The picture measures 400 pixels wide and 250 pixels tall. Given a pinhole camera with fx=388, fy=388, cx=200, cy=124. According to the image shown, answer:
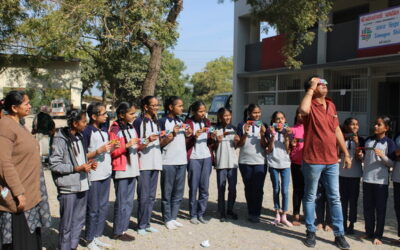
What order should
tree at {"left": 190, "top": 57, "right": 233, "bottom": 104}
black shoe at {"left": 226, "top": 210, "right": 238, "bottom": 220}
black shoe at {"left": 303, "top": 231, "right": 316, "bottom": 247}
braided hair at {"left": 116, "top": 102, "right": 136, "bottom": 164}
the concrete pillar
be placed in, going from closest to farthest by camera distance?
black shoe at {"left": 303, "top": 231, "right": 316, "bottom": 247}, braided hair at {"left": 116, "top": 102, "right": 136, "bottom": 164}, black shoe at {"left": 226, "top": 210, "right": 238, "bottom": 220}, the concrete pillar, tree at {"left": 190, "top": 57, "right": 233, "bottom": 104}

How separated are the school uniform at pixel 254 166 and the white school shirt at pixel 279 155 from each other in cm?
16

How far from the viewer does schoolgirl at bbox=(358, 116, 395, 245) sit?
15.9ft

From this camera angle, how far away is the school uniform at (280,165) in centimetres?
567

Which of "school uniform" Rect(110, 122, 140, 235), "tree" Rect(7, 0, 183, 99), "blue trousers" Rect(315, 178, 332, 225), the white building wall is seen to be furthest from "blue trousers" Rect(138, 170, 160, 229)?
the white building wall

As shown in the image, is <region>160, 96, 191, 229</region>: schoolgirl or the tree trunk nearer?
<region>160, 96, 191, 229</region>: schoolgirl

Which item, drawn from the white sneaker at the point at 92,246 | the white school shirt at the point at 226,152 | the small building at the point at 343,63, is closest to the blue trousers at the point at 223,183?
the white school shirt at the point at 226,152

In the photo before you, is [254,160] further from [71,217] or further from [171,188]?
[71,217]

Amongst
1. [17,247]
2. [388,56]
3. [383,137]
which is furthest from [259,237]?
[388,56]

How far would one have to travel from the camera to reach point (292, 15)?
33.3 feet

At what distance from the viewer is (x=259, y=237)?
5.14 meters

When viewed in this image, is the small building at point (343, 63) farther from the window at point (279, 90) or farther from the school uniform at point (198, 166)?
the school uniform at point (198, 166)

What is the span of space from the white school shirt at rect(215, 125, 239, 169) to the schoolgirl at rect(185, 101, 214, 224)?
0.15 metres

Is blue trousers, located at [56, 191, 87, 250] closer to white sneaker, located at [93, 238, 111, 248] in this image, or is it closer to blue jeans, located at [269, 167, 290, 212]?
white sneaker, located at [93, 238, 111, 248]

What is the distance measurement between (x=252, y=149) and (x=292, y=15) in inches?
224
